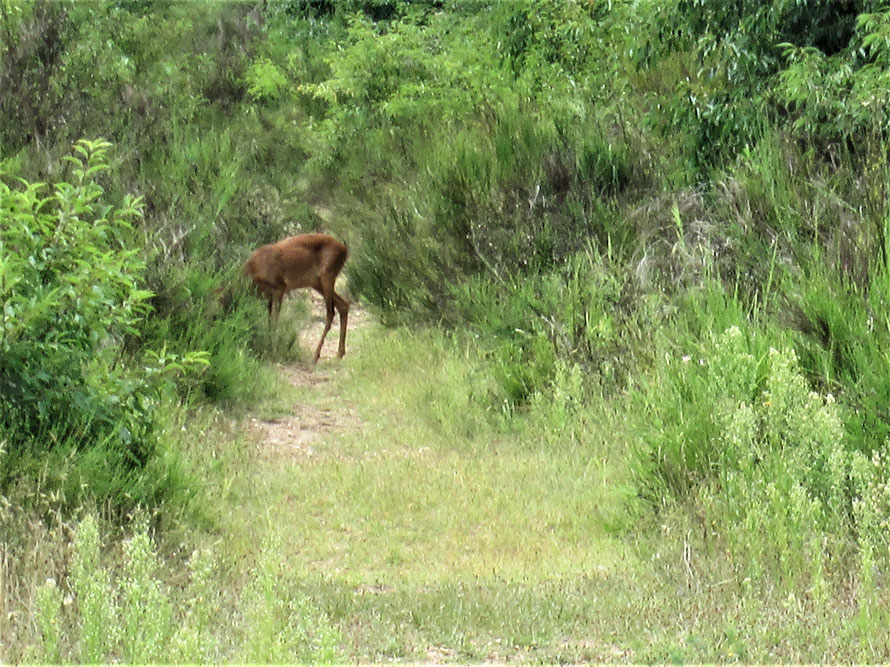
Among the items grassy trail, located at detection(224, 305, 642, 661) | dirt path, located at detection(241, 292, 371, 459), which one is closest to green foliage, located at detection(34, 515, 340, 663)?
grassy trail, located at detection(224, 305, 642, 661)

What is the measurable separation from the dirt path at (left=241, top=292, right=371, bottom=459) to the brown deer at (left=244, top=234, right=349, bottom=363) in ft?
0.86

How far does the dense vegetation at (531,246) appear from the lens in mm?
4859

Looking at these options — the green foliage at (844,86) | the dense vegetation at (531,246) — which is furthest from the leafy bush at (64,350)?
the green foliage at (844,86)

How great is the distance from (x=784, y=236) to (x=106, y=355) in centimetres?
401

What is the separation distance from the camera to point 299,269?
38.3 ft

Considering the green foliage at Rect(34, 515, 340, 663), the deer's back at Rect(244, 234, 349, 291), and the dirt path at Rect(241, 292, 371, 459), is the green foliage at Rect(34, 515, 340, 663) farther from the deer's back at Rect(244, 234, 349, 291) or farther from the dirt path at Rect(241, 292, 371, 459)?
the deer's back at Rect(244, 234, 349, 291)

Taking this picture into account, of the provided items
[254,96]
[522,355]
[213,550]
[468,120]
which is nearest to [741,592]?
[213,550]

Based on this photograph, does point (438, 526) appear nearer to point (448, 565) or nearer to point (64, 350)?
point (448, 565)

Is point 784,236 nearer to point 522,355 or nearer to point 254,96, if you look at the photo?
point 522,355

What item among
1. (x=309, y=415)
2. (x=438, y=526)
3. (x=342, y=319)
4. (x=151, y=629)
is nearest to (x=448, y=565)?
(x=438, y=526)

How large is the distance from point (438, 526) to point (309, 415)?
3.32 metres

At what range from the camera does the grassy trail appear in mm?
4484

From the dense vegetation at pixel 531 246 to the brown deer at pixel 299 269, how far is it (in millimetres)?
337

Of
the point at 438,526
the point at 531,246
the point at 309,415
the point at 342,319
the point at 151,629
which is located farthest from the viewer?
the point at 342,319
